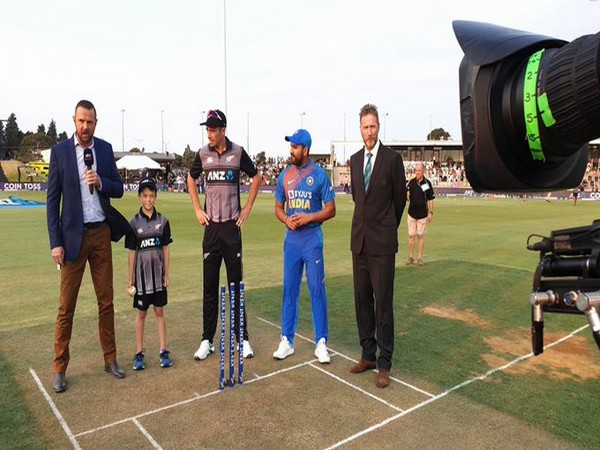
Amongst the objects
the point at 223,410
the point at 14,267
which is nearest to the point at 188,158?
the point at 14,267

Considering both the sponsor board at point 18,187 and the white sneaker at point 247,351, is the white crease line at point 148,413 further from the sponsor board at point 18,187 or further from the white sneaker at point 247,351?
the sponsor board at point 18,187

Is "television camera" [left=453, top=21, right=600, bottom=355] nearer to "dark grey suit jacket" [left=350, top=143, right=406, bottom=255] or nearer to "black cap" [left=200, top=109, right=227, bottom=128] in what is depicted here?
"dark grey suit jacket" [left=350, top=143, right=406, bottom=255]

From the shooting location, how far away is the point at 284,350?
4.73 meters

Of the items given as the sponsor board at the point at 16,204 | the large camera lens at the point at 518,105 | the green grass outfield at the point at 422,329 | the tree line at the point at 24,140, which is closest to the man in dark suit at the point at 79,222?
the green grass outfield at the point at 422,329

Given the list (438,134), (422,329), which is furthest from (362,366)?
(438,134)

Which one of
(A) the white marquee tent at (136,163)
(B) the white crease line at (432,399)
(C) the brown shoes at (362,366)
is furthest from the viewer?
(A) the white marquee tent at (136,163)

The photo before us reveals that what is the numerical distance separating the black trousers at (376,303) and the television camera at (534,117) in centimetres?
242

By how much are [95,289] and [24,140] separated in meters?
118

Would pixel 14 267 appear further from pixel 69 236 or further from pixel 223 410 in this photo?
pixel 223 410

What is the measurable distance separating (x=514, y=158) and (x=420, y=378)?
2990 millimetres

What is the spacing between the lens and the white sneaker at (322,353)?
4559 mm

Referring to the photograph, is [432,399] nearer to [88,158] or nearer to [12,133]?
[88,158]

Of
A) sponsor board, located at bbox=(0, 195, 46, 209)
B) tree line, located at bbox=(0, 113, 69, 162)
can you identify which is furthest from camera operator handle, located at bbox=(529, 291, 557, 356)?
tree line, located at bbox=(0, 113, 69, 162)

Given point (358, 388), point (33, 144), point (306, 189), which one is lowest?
point (358, 388)
